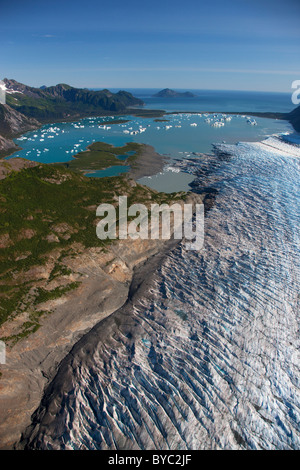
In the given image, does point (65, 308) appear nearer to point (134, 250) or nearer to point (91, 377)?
point (91, 377)

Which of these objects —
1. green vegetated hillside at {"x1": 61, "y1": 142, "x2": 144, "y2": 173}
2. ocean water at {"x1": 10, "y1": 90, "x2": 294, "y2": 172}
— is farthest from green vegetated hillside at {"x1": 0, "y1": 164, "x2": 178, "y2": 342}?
ocean water at {"x1": 10, "y1": 90, "x2": 294, "y2": 172}

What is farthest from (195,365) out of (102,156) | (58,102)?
(58,102)

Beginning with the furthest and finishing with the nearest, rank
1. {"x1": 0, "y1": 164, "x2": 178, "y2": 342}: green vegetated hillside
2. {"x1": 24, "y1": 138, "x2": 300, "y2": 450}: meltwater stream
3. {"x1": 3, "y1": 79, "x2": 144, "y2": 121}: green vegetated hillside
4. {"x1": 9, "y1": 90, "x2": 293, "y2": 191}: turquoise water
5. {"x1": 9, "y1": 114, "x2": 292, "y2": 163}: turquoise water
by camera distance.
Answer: {"x1": 3, "y1": 79, "x2": 144, "y2": 121}: green vegetated hillside < {"x1": 9, "y1": 114, "x2": 292, "y2": 163}: turquoise water < {"x1": 9, "y1": 90, "x2": 293, "y2": 191}: turquoise water < {"x1": 0, "y1": 164, "x2": 178, "y2": 342}: green vegetated hillside < {"x1": 24, "y1": 138, "x2": 300, "y2": 450}: meltwater stream

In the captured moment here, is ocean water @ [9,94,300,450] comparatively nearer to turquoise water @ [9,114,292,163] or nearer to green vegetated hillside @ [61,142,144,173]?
green vegetated hillside @ [61,142,144,173]

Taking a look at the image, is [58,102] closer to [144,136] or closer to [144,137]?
[144,136]

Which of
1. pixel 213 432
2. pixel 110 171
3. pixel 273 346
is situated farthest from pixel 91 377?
pixel 110 171

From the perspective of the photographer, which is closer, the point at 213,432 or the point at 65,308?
the point at 213,432
